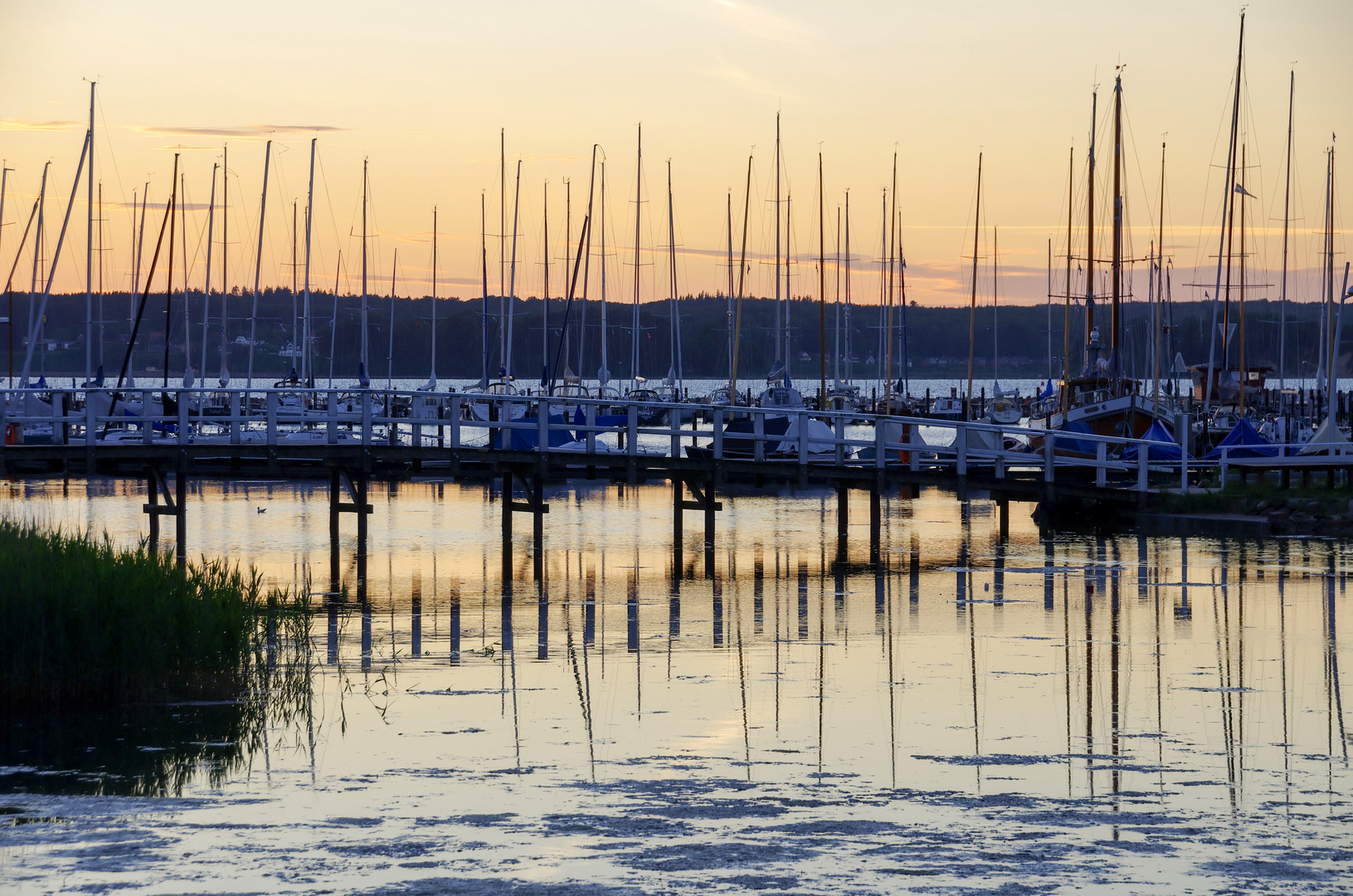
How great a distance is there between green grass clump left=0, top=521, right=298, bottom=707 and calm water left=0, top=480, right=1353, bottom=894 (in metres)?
0.67

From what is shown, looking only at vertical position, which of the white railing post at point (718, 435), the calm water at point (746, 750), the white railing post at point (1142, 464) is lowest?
the calm water at point (746, 750)

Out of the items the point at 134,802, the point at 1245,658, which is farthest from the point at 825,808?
the point at 1245,658

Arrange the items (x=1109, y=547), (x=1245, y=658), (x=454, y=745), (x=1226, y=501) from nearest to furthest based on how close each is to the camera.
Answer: (x=454, y=745)
(x=1245, y=658)
(x=1109, y=547)
(x=1226, y=501)

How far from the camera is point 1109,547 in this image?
30.5 meters

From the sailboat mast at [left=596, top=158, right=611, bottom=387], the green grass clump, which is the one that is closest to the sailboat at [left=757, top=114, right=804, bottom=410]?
the sailboat mast at [left=596, top=158, right=611, bottom=387]

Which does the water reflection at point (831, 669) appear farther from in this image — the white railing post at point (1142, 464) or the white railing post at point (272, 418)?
the white railing post at point (272, 418)

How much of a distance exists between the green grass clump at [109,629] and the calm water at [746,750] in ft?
2.21

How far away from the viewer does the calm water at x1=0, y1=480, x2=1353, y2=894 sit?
9.34 meters

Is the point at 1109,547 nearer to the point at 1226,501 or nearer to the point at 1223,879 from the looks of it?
the point at 1226,501

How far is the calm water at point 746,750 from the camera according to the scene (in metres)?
9.34

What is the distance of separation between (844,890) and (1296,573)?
733 inches

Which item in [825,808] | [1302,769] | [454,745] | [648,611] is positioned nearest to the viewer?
[825,808]

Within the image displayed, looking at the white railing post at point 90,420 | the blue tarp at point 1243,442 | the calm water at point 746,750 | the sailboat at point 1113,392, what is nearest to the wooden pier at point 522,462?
the white railing post at point 90,420

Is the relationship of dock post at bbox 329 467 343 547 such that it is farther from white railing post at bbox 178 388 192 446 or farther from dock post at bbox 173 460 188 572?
white railing post at bbox 178 388 192 446
